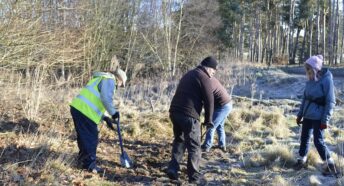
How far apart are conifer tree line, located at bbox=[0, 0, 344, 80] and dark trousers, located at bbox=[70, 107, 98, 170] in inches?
148

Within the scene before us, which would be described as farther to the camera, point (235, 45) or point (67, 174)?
point (235, 45)

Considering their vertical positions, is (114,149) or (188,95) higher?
(188,95)

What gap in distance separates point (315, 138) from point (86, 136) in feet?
10.7

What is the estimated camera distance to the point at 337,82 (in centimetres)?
1919

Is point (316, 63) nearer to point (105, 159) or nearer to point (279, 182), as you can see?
point (279, 182)

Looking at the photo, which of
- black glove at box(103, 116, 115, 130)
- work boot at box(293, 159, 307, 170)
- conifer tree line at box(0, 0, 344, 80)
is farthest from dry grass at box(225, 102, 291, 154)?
conifer tree line at box(0, 0, 344, 80)

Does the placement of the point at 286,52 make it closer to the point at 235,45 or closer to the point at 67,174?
the point at 235,45

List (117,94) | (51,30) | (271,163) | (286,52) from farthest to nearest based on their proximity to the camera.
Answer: (286,52)
(117,94)
(51,30)
(271,163)

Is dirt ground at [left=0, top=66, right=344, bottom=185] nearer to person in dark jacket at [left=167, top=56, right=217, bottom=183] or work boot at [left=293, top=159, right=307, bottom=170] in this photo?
work boot at [left=293, top=159, right=307, bottom=170]

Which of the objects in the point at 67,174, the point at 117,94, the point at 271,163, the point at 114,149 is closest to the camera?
the point at 67,174

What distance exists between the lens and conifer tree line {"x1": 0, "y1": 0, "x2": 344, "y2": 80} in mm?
9305

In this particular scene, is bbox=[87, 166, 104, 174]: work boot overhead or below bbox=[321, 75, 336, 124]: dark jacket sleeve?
below

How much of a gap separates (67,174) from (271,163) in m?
3.13

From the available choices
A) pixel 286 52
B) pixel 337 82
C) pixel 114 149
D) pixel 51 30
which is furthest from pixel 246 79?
pixel 286 52
